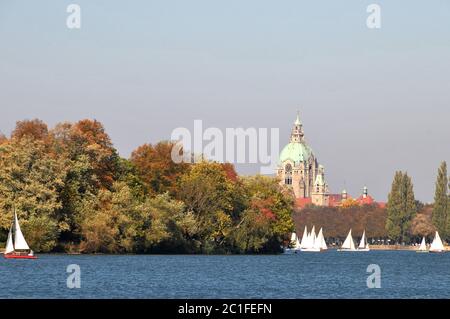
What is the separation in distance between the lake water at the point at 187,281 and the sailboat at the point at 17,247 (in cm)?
93

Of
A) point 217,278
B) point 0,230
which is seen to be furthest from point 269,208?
point 217,278

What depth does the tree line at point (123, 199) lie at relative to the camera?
92.1 meters

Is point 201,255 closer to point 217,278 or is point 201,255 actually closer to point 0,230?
point 0,230

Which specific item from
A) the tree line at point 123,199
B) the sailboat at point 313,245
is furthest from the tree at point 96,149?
the sailboat at point 313,245

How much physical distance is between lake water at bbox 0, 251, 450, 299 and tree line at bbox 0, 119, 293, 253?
4.78 meters

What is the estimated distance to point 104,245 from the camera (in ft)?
317

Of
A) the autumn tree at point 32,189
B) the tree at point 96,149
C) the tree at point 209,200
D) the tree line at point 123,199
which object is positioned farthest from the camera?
the tree at point 209,200

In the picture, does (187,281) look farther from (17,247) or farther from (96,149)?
(96,149)

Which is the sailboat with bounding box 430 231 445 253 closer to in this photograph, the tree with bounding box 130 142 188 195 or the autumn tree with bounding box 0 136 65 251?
the tree with bounding box 130 142 188 195

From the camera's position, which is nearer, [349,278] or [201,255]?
[349,278]

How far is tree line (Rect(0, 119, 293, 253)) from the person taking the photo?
92.1m

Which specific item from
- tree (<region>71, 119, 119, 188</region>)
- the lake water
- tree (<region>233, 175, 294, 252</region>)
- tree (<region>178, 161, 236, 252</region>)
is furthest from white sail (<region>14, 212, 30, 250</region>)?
tree (<region>233, 175, 294, 252</region>)

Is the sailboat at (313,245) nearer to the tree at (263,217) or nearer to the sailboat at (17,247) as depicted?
the tree at (263,217)
